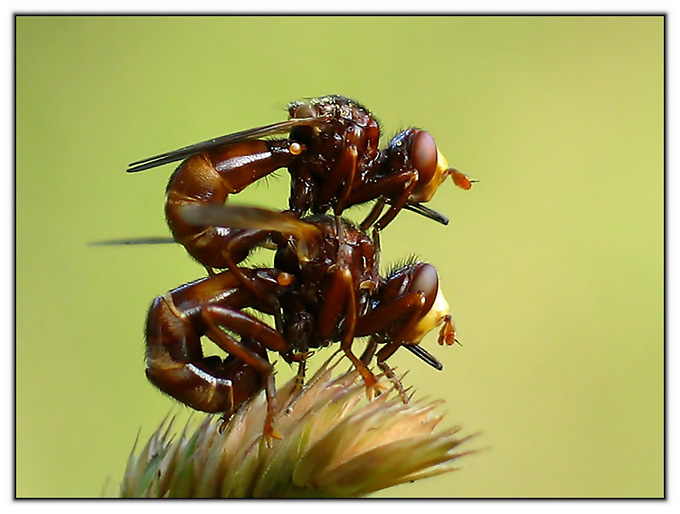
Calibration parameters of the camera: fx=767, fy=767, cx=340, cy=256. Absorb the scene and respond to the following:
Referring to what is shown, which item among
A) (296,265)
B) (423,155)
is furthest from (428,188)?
(296,265)

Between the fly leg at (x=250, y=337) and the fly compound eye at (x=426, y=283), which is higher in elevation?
the fly compound eye at (x=426, y=283)

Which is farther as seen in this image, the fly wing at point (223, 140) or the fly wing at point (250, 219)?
the fly wing at point (223, 140)

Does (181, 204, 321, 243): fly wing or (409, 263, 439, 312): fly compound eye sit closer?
(181, 204, 321, 243): fly wing

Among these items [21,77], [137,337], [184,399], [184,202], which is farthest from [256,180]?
[21,77]

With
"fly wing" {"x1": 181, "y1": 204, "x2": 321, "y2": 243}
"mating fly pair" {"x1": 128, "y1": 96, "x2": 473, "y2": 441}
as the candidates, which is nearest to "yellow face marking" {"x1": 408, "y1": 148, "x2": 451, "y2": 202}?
"mating fly pair" {"x1": 128, "y1": 96, "x2": 473, "y2": 441}

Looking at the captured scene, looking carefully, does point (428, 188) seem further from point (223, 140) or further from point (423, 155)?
point (223, 140)

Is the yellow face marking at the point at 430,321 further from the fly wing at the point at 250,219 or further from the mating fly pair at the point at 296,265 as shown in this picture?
the fly wing at the point at 250,219

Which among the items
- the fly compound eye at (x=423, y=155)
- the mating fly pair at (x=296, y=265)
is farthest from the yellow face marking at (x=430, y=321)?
the fly compound eye at (x=423, y=155)

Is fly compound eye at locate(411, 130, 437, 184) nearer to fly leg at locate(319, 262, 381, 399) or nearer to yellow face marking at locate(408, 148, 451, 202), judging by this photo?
yellow face marking at locate(408, 148, 451, 202)
